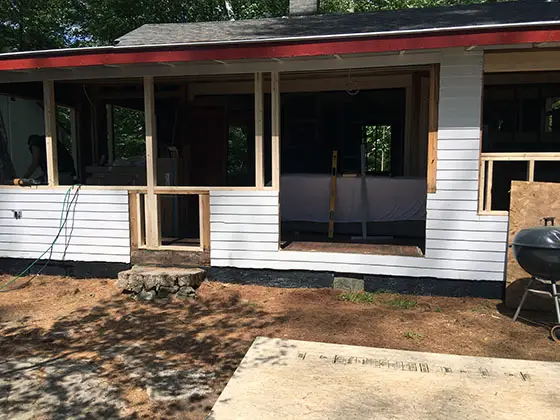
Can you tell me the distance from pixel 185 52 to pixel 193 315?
8.98 ft

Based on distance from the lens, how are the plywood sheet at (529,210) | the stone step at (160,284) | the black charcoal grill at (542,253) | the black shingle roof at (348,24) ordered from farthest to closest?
the black shingle roof at (348,24)
the stone step at (160,284)
the plywood sheet at (529,210)
the black charcoal grill at (542,253)

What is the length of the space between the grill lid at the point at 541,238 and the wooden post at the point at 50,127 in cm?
536

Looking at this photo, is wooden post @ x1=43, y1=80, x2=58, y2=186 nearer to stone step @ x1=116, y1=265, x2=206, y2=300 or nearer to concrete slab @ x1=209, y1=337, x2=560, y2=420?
stone step @ x1=116, y1=265, x2=206, y2=300

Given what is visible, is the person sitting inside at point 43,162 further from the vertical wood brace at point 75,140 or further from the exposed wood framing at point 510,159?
the exposed wood framing at point 510,159

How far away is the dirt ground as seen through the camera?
143 inches

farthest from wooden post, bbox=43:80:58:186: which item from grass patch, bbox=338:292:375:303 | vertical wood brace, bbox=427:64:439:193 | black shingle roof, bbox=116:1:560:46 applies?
vertical wood brace, bbox=427:64:439:193

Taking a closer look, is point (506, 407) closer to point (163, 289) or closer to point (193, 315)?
point (193, 315)

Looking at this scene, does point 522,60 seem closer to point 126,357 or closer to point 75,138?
point 126,357

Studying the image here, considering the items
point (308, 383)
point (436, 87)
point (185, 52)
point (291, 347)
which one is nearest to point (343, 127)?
point (436, 87)

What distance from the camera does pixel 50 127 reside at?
5.85 meters

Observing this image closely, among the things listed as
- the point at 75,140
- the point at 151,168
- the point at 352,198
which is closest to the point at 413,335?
the point at 352,198

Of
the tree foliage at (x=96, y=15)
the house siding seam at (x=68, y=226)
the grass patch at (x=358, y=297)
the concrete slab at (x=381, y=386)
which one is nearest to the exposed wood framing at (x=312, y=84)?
the house siding seam at (x=68, y=226)

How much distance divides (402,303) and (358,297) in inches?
18.6

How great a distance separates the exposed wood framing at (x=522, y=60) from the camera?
475 centimetres
